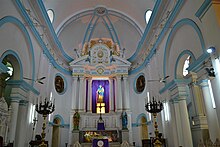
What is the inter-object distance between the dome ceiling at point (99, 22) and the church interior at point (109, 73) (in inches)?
3.8

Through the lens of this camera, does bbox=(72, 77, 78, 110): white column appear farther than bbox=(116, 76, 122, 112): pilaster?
No

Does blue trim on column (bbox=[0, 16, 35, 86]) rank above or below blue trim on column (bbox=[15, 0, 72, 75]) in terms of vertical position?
below

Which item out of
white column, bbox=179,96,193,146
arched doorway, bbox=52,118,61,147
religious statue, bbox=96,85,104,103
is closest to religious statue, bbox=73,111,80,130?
arched doorway, bbox=52,118,61,147

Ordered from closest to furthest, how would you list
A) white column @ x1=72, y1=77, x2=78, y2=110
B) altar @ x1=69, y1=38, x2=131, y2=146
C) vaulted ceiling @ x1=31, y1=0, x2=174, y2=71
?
vaulted ceiling @ x1=31, y1=0, x2=174, y2=71
altar @ x1=69, y1=38, x2=131, y2=146
white column @ x1=72, y1=77, x2=78, y2=110

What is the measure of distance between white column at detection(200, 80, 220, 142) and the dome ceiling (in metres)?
8.54

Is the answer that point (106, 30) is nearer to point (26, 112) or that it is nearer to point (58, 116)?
point (58, 116)

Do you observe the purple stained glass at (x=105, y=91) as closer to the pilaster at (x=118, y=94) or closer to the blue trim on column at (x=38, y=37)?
the pilaster at (x=118, y=94)

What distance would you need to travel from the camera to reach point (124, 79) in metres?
18.0

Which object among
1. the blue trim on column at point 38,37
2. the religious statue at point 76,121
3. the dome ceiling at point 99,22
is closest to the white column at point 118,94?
the dome ceiling at point 99,22

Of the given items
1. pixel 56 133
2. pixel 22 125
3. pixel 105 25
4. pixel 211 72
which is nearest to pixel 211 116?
pixel 211 72

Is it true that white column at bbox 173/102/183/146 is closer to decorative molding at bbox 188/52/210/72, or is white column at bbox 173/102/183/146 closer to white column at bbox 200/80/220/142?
white column at bbox 200/80/220/142

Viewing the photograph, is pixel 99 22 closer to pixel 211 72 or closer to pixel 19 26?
pixel 19 26

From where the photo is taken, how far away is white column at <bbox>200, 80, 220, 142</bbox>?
6828 millimetres

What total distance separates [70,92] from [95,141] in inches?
282
